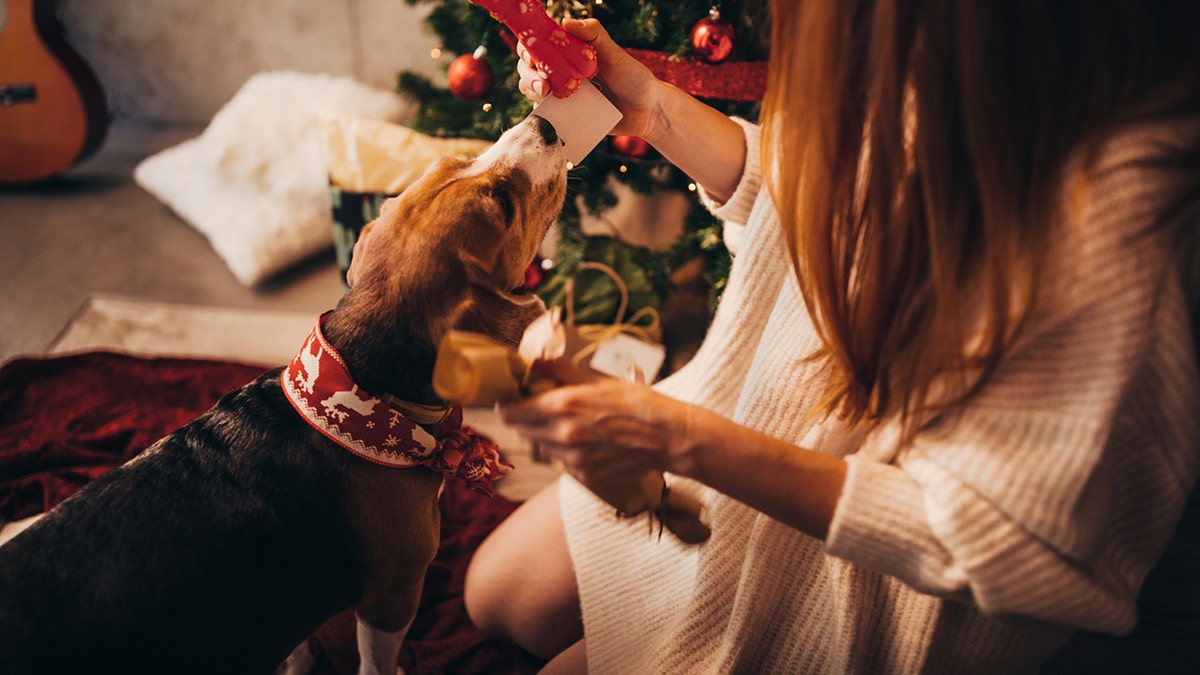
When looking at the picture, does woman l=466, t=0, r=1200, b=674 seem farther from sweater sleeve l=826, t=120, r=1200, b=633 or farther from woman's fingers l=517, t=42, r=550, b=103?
woman's fingers l=517, t=42, r=550, b=103

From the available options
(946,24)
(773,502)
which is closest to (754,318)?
(773,502)

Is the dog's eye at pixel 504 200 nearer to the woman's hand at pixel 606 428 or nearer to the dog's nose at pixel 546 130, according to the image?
the dog's nose at pixel 546 130

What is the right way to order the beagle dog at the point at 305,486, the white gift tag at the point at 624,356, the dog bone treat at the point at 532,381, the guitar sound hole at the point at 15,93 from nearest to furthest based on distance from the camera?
the dog bone treat at the point at 532,381 < the beagle dog at the point at 305,486 < the white gift tag at the point at 624,356 < the guitar sound hole at the point at 15,93

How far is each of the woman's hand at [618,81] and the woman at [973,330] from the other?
0.28 metres

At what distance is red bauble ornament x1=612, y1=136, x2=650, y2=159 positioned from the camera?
5.91 ft

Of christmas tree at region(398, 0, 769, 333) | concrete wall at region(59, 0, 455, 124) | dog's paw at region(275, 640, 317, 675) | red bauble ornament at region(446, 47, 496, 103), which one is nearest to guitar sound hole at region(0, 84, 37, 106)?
concrete wall at region(59, 0, 455, 124)

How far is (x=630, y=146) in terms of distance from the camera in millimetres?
1819

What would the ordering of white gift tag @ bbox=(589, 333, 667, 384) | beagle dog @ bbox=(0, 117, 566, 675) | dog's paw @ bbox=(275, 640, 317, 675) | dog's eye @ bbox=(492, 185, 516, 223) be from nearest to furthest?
beagle dog @ bbox=(0, 117, 566, 675), dog's eye @ bbox=(492, 185, 516, 223), dog's paw @ bbox=(275, 640, 317, 675), white gift tag @ bbox=(589, 333, 667, 384)

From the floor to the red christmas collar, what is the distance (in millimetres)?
891

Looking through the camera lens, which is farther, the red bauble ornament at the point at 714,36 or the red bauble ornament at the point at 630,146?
the red bauble ornament at the point at 630,146

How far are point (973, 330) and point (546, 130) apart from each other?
2.40 feet

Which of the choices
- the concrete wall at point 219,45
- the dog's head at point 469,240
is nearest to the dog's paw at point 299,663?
the dog's head at point 469,240

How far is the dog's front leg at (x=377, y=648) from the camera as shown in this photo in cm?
131

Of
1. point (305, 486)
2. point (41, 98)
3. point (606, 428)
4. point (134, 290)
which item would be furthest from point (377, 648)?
point (41, 98)
